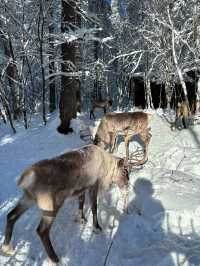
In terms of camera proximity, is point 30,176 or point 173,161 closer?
point 30,176

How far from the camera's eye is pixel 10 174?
816 cm

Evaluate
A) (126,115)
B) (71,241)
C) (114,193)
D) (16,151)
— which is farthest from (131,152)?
(71,241)

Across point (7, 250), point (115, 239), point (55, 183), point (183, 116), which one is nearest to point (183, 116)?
point (183, 116)

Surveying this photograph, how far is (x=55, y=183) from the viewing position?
4.57 metres

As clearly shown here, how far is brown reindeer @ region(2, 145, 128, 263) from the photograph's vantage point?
4438mm

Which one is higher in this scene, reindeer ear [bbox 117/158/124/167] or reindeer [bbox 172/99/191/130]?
reindeer ear [bbox 117/158/124/167]

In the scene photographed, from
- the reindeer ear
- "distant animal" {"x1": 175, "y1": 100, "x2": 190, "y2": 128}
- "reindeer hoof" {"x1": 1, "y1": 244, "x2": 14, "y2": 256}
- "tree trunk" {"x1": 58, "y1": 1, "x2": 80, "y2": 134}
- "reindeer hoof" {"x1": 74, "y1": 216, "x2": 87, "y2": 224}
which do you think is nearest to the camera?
"reindeer hoof" {"x1": 1, "y1": 244, "x2": 14, "y2": 256}

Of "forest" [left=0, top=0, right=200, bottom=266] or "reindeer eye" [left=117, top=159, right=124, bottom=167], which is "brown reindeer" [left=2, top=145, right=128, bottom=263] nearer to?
"forest" [left=0, top=0, right=200, bottom=266]

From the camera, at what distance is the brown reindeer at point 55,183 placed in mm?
4438

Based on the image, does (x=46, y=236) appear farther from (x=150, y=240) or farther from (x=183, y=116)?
(x=183, y=116)

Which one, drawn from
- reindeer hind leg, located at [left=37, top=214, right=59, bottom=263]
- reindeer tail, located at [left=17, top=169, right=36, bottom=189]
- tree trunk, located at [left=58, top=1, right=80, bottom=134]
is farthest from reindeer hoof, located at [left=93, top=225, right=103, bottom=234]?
tree trunk, located at [left=58, top=1, right=80, bottom=134]

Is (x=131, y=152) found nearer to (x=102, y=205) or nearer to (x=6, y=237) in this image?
(x=102, y=205)

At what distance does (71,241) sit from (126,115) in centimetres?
556

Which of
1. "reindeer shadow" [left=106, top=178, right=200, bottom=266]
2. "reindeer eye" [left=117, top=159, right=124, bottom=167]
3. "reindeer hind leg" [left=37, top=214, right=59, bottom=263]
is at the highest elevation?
"reindeer eye" [left=117, top=159, right=124, bottom=167]
